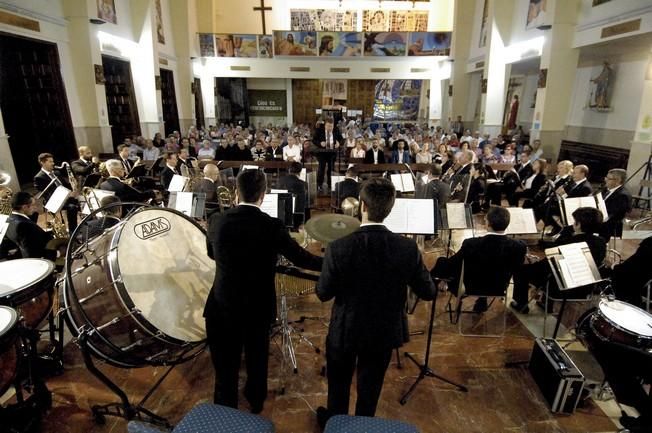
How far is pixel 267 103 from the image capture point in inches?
895

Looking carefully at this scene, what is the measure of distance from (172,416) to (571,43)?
42.2 feet

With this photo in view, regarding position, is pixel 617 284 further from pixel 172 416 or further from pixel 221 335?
pixel 172 416

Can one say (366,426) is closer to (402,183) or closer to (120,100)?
(402,183)

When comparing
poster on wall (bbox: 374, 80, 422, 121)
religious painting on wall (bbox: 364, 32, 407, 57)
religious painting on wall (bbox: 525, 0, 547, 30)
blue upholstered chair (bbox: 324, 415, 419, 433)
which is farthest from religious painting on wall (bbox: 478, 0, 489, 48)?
blue upholstered chair (bbox: 324, 415, 419, 433)

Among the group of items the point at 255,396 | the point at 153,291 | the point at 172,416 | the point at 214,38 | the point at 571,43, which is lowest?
the point at 172,416

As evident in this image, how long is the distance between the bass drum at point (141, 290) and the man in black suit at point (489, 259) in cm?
220

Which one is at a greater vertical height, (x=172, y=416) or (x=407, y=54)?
(x=407, y=54)

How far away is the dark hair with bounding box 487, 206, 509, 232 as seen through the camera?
3.31m

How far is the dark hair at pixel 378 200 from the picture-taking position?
1885 millimetres

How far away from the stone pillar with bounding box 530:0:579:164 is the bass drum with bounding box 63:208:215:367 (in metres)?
11.5

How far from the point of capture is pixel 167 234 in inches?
106

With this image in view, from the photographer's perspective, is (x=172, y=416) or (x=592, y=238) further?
(x=592, y=238)

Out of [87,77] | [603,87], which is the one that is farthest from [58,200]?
[603,87]

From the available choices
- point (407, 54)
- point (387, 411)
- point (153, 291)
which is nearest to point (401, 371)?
point (387, 411)
